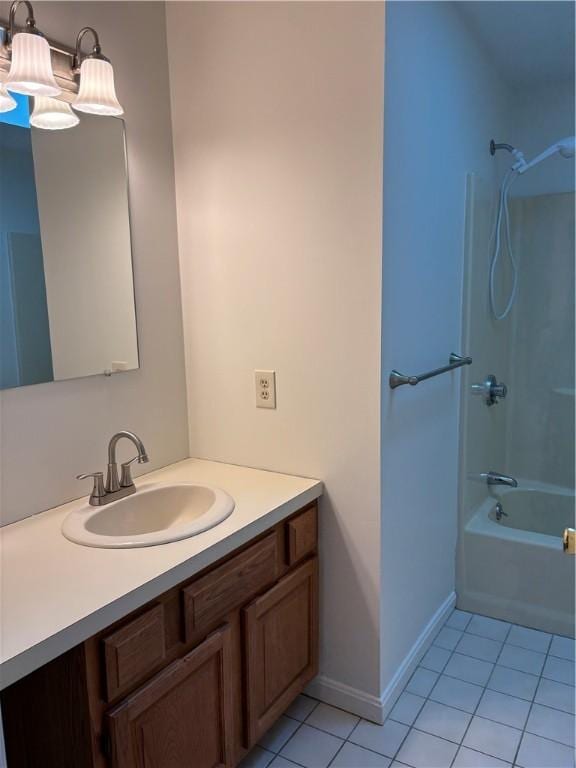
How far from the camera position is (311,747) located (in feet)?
5.73

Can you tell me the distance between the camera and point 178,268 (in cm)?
200

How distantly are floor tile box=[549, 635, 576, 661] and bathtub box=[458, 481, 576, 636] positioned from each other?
28 mm

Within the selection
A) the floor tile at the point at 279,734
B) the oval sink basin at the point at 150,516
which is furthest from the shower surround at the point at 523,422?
the oval sink basin at the point at 150,516

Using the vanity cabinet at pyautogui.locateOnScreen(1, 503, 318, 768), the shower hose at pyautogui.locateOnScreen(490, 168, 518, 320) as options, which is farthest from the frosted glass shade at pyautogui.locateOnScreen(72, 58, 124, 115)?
the shower hose at pyautogui.locateOnScreen(490, 168, 518, 320)

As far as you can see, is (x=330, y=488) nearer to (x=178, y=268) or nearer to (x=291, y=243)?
(x=291, y=243)

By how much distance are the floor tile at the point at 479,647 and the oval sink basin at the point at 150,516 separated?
49.4 inches

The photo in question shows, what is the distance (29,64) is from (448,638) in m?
2.36

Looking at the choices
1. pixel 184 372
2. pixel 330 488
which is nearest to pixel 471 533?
pixel 330 488

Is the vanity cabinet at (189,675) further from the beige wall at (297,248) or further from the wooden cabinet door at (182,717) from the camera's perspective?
the beige wall at (297,248)

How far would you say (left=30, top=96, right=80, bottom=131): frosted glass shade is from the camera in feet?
4.86

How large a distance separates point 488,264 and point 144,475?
1780mm

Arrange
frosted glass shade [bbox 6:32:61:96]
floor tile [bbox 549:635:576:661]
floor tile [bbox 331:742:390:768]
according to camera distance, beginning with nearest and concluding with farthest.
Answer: frosted glass shade [bbox 6:32:61:96]
floor tile [bbox 331:742:390:768]
floor tile [bbox 549:635:576:661]

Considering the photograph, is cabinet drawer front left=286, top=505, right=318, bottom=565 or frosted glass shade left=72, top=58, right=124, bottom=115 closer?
frosted glass shade left=72, top=58, right=124, bottom=115

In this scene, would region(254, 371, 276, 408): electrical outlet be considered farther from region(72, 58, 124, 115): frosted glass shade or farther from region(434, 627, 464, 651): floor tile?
region(434, 627, 464, 651): floor tile
